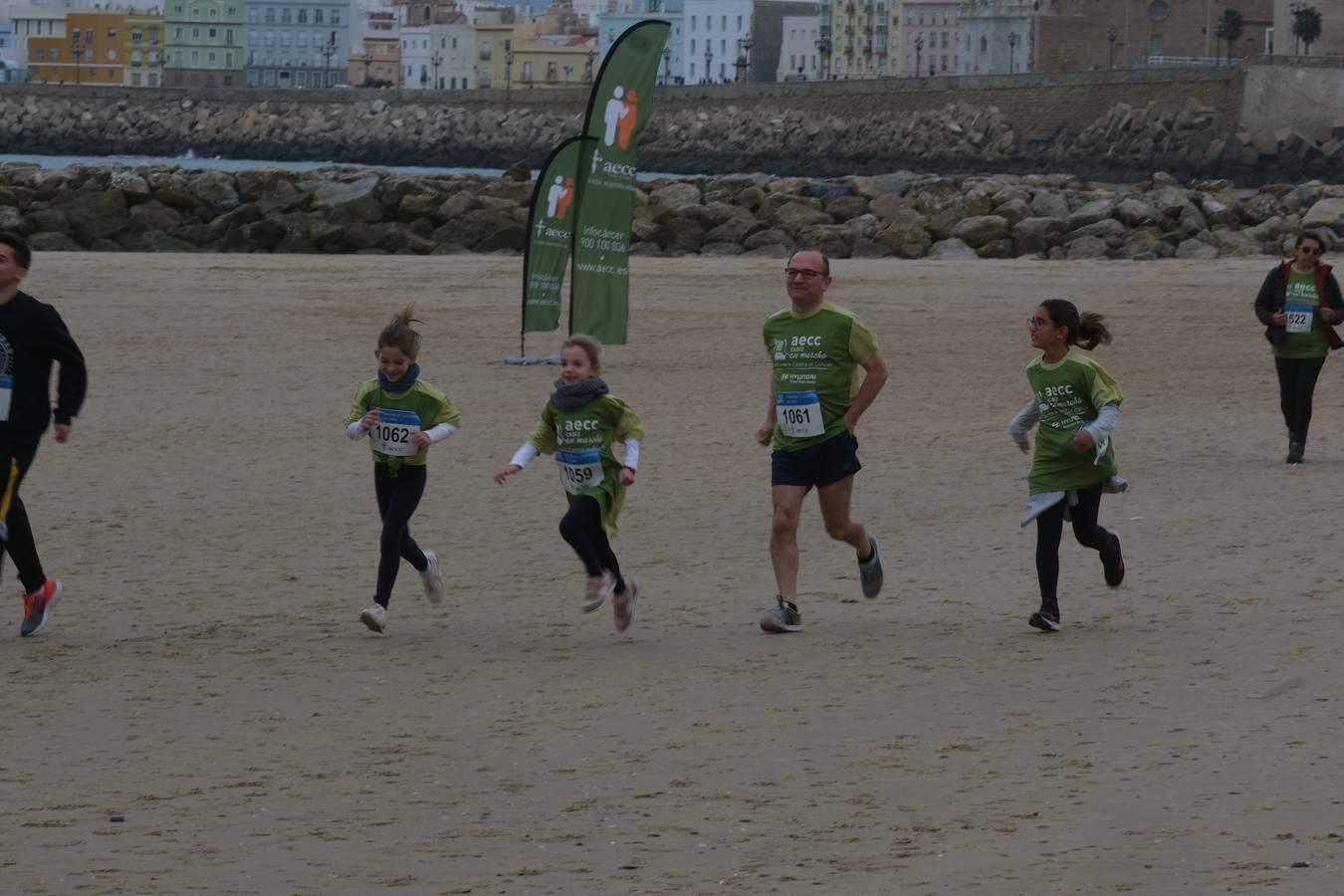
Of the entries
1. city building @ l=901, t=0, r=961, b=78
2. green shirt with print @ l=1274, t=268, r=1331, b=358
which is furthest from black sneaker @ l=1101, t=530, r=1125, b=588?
city building @ l=901, t=0, r=961, b=78

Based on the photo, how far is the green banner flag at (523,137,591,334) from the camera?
58.0 ft

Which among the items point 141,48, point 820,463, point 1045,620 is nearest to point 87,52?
point 141,48

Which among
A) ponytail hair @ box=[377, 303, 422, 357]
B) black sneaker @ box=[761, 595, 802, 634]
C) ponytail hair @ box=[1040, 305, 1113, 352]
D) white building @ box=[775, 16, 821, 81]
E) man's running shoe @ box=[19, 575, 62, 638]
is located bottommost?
man's running shoe @ box=[19, 575, 62, 638]

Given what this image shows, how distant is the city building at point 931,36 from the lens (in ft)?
473

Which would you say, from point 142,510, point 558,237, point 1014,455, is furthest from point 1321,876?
point 558,237

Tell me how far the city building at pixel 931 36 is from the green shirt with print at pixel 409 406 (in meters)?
139

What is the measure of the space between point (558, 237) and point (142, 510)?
24.4ft

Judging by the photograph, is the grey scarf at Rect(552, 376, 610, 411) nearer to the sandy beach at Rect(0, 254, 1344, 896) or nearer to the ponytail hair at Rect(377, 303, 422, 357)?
the ponytail hair at Rect(377, 303, 422, 357)

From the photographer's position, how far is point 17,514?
7812mm

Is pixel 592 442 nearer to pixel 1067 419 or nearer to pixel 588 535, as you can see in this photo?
pixel 588 535

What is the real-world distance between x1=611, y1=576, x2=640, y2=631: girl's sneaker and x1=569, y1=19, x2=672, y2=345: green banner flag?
9659 mm

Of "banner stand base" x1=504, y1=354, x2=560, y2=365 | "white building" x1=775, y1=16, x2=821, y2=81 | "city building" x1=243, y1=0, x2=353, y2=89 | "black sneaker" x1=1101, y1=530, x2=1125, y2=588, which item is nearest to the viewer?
"black sneaker" x1=1101, y1=530, x2=1125, y2=588

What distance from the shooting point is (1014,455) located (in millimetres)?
13148

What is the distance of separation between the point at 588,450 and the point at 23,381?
2.04 m
